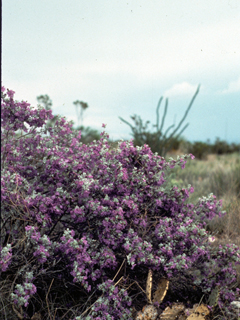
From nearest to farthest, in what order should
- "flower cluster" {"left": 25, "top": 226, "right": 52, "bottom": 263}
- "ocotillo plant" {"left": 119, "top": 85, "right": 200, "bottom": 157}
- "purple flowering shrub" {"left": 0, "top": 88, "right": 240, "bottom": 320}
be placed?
1. "flower cluster" {"left": 25, "top": 226, "right": 52, "bottom": 263}
2. "purple flowering shrub" {"left": 0, "top": 88, "right": 240, "bottom": 320}
3. "ocotillo plant" {"left": 119, "top": 85, "right": 200, "bottom": 157}

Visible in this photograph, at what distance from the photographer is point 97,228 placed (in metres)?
2.78

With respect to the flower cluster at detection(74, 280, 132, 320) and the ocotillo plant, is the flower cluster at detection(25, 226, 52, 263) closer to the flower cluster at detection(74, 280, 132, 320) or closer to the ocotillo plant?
the flower cluster at detection(74, 280, 132, 320)

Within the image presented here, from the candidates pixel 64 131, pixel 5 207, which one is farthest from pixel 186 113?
pixel 5 207

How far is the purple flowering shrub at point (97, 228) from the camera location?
8.34 feet

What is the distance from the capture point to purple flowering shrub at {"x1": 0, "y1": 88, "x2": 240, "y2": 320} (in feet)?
8.34

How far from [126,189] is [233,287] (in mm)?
1489

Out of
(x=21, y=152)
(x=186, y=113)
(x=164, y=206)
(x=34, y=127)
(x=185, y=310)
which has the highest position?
(x=186, y=113)

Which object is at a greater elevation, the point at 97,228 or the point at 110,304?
the point at 97,228

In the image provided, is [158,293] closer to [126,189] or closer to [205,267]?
[205,267]

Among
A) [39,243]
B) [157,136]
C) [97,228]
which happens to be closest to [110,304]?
[97,228]

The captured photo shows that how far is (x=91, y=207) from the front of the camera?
2629 mm

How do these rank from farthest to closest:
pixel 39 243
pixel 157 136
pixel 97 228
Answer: pixel 157 136 < pixel 97 228 < pixel 39 243

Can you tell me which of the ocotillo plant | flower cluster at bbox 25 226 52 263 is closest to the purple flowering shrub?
flower cluster at bbox 25 226 52 263

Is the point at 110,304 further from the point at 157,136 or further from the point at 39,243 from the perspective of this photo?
the point at 157,136
